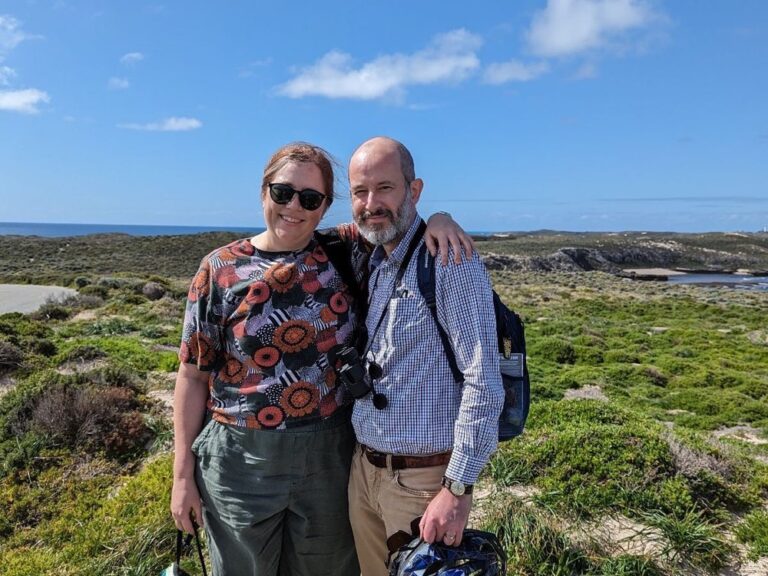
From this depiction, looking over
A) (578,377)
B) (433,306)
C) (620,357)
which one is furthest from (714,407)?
(433,306)

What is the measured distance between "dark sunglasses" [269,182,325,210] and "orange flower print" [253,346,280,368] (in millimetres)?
629

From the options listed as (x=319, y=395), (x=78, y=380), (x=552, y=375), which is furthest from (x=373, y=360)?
(x=552, y=375)

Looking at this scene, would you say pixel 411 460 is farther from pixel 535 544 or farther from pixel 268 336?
pixel 535 544

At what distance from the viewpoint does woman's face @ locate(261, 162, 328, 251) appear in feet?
7.59

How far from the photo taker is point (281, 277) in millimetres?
2252

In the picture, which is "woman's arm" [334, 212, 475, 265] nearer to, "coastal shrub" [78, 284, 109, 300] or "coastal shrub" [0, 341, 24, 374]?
"coastal shrub" [0, 341, 24, 374]

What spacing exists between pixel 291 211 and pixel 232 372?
74 centimetres

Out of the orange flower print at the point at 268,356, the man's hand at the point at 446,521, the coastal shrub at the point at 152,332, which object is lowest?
the coastal shrub at the point at 152,332

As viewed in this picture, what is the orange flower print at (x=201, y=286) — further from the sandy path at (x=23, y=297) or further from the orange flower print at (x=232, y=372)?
the sandy path at (x=23, y=297)

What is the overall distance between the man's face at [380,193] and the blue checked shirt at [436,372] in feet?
0.24

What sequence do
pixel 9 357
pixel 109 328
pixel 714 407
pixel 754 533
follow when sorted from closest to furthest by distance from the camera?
pixel 754 533 < pixel 9 357 < pixel 714 407 < pixel 109 328

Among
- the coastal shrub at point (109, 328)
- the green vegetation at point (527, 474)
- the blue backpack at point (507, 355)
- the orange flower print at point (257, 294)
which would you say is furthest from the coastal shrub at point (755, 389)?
the coastal shrub at point (109, 328)

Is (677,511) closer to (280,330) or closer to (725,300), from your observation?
(280,330)

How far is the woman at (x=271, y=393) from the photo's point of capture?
2.22m
